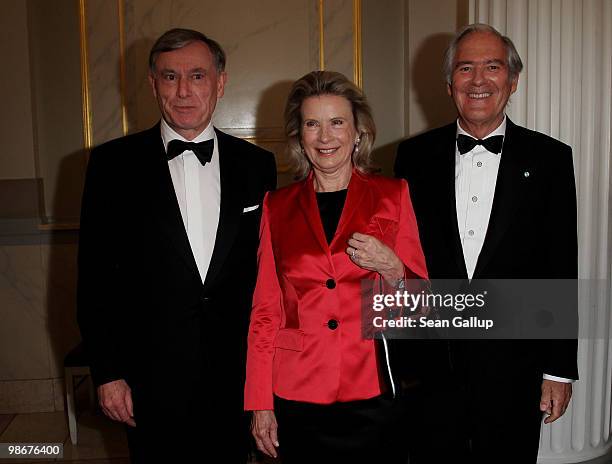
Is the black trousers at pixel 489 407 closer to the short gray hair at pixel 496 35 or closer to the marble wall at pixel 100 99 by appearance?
the short gray hair at pixel 496 35

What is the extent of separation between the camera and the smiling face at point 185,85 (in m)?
2.15

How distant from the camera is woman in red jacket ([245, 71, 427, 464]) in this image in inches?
73.7

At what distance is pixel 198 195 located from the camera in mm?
2193

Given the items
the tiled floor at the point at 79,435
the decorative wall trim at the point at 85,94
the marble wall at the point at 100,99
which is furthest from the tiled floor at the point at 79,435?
the decorative wall trim at the point at 85,94

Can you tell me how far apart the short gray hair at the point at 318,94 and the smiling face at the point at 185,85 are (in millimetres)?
335

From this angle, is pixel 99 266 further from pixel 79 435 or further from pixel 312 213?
pixel 79 435

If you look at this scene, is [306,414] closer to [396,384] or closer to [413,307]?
[396,384]

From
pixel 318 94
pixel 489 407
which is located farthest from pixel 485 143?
pixel 489 407

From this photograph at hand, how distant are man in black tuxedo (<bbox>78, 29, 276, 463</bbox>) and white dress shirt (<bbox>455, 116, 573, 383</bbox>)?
2.54ft

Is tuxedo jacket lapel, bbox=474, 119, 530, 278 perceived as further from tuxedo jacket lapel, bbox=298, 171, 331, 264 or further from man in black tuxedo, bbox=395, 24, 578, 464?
tuxedo jacket lapel, bbox=298, 171, 331, 264

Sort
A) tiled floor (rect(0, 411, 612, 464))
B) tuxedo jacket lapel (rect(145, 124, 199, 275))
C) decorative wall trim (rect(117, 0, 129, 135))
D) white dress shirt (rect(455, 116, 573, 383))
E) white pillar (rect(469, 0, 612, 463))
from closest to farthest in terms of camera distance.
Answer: tuxedo jacket lapel (rect(145, 124, 199, 275)) → white dress shirt (rect(455, 116, 573, 383)) → white pillar (rect(469, 0, 612, 463)) → tiled floor (rect(0, 411, 612, 464)) → decorative wall trim (rect(117, 0, 129, 135))

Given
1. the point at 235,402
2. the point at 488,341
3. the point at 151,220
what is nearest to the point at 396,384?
the point at 488,341

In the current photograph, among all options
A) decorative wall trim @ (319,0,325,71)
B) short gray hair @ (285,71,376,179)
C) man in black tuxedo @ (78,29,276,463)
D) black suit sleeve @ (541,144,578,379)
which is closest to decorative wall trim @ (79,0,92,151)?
decorative wall trim @ (319,0,325,71)

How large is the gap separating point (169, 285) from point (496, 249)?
114cm
